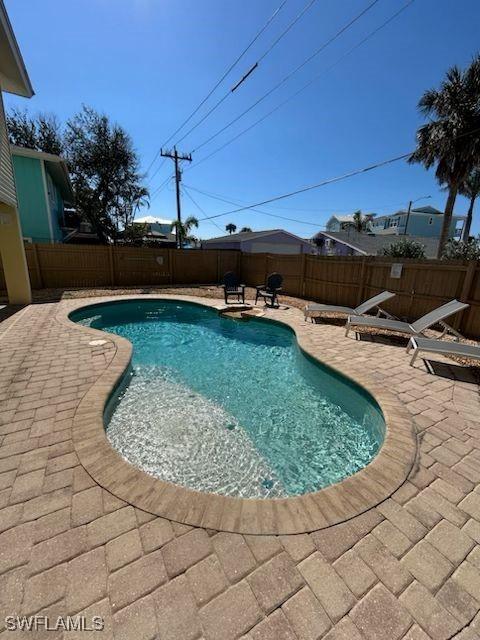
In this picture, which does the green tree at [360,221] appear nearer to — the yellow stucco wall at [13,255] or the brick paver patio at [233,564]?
the yellow stucco wall at [13,255]

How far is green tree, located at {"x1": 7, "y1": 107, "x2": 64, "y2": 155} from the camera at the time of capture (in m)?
20.5

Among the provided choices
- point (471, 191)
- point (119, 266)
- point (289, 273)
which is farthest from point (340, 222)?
point (119, 266)

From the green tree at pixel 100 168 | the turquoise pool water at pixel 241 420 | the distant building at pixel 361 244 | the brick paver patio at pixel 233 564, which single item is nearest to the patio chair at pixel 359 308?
the turquoise pool water at pixel 241 420

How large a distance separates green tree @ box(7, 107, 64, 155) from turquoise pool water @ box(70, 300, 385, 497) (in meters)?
23.3

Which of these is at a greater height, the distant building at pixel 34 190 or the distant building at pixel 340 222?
the distant building at pixel 340 222

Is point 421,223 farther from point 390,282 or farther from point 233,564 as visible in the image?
point 233,564

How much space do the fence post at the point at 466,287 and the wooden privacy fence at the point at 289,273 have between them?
18 mm

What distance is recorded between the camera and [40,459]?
8.27 feet

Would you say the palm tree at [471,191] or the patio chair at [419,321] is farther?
the palm tree at [471,191]

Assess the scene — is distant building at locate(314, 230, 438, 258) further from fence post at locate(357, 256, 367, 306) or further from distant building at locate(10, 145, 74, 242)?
distant building at locate(10, 145, 74, 242)

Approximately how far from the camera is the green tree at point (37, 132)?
67.3ft

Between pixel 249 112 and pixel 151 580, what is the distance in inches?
587

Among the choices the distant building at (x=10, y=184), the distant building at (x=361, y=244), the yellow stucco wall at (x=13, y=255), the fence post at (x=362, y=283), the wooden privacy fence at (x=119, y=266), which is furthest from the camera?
the distant building at (x=361, y=244)

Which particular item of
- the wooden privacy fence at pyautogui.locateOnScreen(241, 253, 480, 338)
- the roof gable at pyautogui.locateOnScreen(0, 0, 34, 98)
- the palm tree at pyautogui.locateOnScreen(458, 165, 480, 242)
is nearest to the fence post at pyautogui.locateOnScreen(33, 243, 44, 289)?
the roof gable at pyautogui.locateOnScreen(0, 0, 34, 98)
